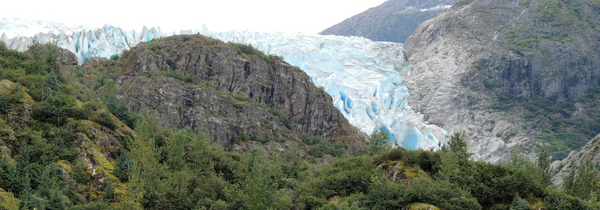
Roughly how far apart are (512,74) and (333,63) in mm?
40403

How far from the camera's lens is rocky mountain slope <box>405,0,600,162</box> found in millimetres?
101750

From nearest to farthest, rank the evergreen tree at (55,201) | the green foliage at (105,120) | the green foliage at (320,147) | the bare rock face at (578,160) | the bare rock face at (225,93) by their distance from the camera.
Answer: the evergreen tree at (55,201), the green foliage at (105,120), the bare rock face at (225,93), the green foliage at (320,147), the bare rock face at (578,160)

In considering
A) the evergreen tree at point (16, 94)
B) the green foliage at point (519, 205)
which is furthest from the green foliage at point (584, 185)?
the evergreen tree at point (16, 94)

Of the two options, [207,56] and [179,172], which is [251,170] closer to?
[179,172]

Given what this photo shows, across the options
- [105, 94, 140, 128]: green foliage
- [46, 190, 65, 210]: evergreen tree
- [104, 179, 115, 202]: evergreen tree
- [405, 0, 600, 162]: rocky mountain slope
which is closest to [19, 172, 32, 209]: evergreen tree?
[46, 190, 65, 210]: evergreen tree

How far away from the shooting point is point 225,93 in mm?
64312

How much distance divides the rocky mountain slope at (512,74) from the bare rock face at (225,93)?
3871 cm

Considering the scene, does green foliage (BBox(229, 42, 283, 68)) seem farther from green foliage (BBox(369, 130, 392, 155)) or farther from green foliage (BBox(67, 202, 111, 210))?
green foliage (BBox(67, 202, 111, 210))

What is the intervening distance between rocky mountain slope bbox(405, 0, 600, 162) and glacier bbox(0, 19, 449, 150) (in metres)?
8.79

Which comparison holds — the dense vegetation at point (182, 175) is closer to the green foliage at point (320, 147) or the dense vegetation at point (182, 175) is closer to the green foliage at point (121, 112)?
the green foliage at point (121, 112)

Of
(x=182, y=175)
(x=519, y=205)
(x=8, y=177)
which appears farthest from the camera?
(x=182, y=175)

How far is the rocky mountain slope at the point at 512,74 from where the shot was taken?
10175 cm

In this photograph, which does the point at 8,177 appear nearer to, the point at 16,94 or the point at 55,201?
the point at 55,201

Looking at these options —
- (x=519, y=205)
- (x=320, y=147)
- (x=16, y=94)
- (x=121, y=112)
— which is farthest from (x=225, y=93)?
(x=519, y=205)
